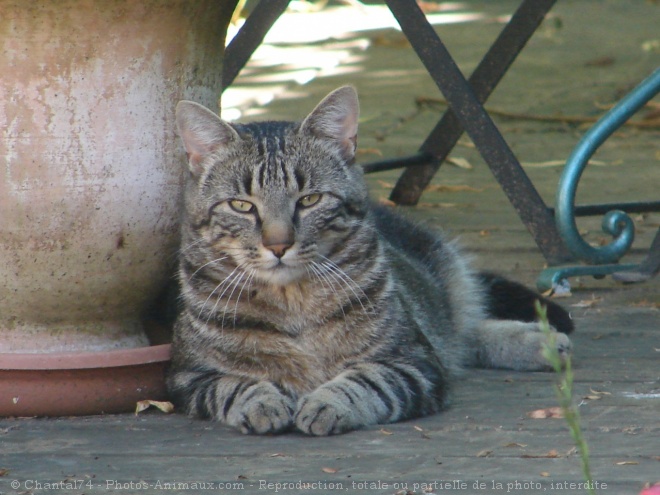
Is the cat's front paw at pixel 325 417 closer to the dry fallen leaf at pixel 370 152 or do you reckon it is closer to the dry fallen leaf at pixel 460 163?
the dry fallen leaf at pixel 370 152

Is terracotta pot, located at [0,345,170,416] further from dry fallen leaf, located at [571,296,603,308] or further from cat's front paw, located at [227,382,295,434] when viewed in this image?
dry fallen leaf, located at [571,296,603,308]

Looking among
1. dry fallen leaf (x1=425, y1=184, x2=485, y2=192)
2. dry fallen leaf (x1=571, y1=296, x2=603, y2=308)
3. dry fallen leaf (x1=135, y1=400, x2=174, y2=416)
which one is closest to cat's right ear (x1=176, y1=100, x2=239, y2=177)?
dry fallen leaf (x1=135, y1=400, x2=174, y2=416)

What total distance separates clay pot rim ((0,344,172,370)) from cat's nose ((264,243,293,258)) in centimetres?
53

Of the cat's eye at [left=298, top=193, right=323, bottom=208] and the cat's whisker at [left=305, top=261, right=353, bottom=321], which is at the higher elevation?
the cat's eye at [left=298, top=193, right=323, bottom=208]

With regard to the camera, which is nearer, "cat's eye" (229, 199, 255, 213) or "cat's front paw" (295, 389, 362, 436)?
"cat's front paw" (295, 389, 362, 436)

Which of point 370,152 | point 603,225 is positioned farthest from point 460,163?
point 603,225

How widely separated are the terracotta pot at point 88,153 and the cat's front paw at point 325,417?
0.72 metres

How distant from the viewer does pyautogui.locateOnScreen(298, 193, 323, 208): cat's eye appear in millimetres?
3045

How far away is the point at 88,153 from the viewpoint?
9.81ft

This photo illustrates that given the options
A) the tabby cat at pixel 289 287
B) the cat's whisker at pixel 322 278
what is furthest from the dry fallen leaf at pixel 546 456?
the cat's whisker at pixel 322 278

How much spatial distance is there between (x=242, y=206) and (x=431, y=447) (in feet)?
2.81

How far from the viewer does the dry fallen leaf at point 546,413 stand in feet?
9.52

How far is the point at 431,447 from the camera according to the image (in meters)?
2.70

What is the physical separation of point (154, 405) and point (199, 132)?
801mm
